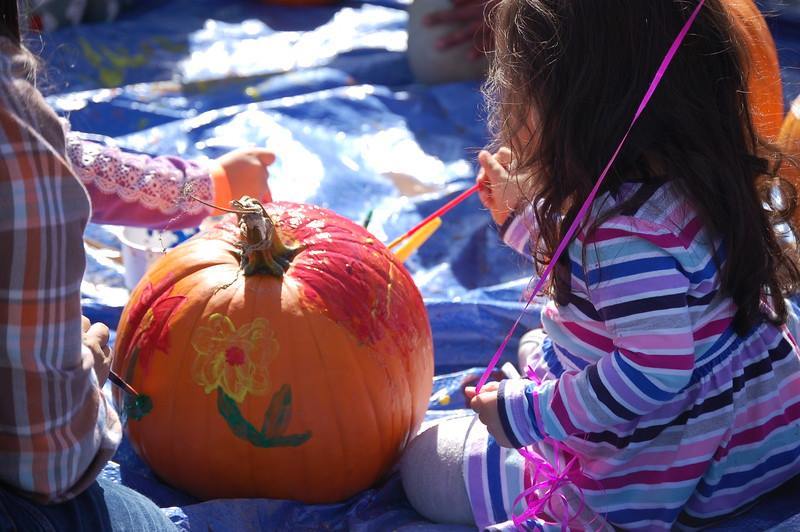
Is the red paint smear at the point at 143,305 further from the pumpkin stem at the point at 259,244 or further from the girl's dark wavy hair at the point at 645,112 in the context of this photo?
the girl's dark wavy hair at the point at 645,112

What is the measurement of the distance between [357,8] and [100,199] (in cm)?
280

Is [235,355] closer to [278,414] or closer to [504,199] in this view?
[278,414]

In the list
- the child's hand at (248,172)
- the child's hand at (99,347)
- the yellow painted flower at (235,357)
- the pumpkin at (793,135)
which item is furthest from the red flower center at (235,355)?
the pumpkin at (793,135)

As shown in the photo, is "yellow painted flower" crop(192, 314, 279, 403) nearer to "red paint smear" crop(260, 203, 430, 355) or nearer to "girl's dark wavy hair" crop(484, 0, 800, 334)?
"red paint smear" crop(260, 203, 430, 355)

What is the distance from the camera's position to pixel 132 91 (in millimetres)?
3248

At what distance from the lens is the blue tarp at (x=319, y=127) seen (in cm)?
168

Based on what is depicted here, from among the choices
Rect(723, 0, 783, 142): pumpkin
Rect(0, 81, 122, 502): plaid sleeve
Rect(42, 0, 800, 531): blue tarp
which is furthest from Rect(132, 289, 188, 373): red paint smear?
Rect(723, 0, 783, 142): pumpkin

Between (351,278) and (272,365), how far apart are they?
0.62ft

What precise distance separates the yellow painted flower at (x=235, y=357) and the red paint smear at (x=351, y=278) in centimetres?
9

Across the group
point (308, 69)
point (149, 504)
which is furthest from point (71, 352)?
point (308, 69)

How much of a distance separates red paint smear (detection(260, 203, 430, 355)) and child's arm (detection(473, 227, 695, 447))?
0.31 meters

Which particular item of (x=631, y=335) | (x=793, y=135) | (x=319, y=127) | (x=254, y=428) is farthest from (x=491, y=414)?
(x=319, y=127)

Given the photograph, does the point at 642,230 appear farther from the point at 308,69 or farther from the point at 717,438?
the point at 308,69

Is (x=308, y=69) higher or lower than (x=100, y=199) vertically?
lower
